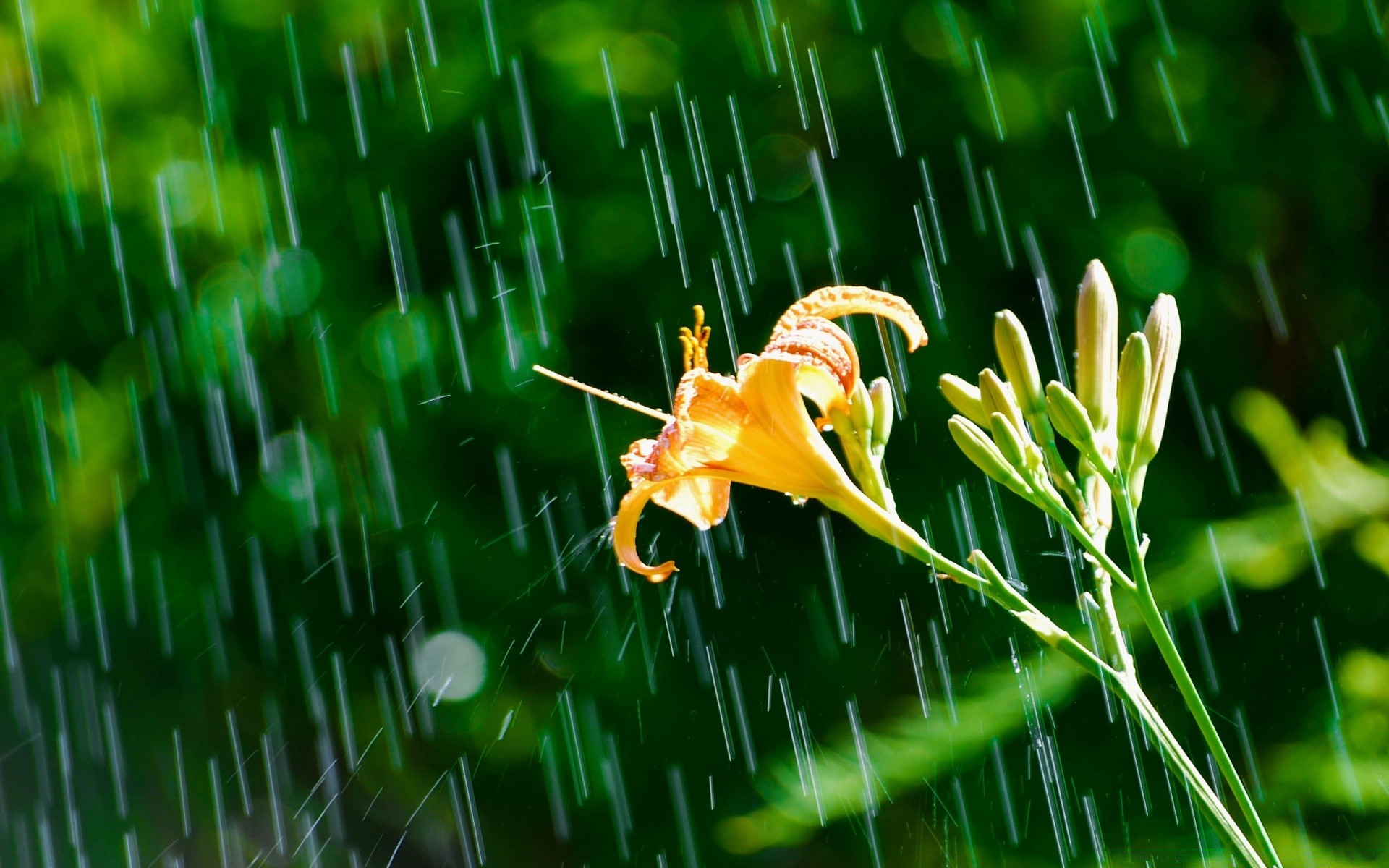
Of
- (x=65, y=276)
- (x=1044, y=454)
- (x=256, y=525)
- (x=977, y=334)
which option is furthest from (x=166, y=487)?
(x=1044, y=454)

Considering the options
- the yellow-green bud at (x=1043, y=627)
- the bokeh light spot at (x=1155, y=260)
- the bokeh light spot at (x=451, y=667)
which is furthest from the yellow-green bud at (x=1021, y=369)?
the bokeh light spot at (x=451, y=667)

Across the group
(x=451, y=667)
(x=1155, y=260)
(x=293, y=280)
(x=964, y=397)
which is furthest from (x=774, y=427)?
(x=293, y=280)

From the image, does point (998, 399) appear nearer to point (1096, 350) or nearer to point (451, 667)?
point (1096, 350)

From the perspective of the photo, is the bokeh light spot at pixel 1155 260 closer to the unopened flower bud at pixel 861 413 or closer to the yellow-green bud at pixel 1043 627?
the unopened flower bud at pixel 861 413

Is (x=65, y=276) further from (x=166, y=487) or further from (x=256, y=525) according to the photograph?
(x=256, y=525)

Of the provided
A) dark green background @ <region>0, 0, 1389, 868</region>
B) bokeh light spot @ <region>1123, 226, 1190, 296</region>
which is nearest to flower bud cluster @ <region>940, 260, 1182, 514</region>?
dark green background @ <region>0, 0, 1389, 868</region>
